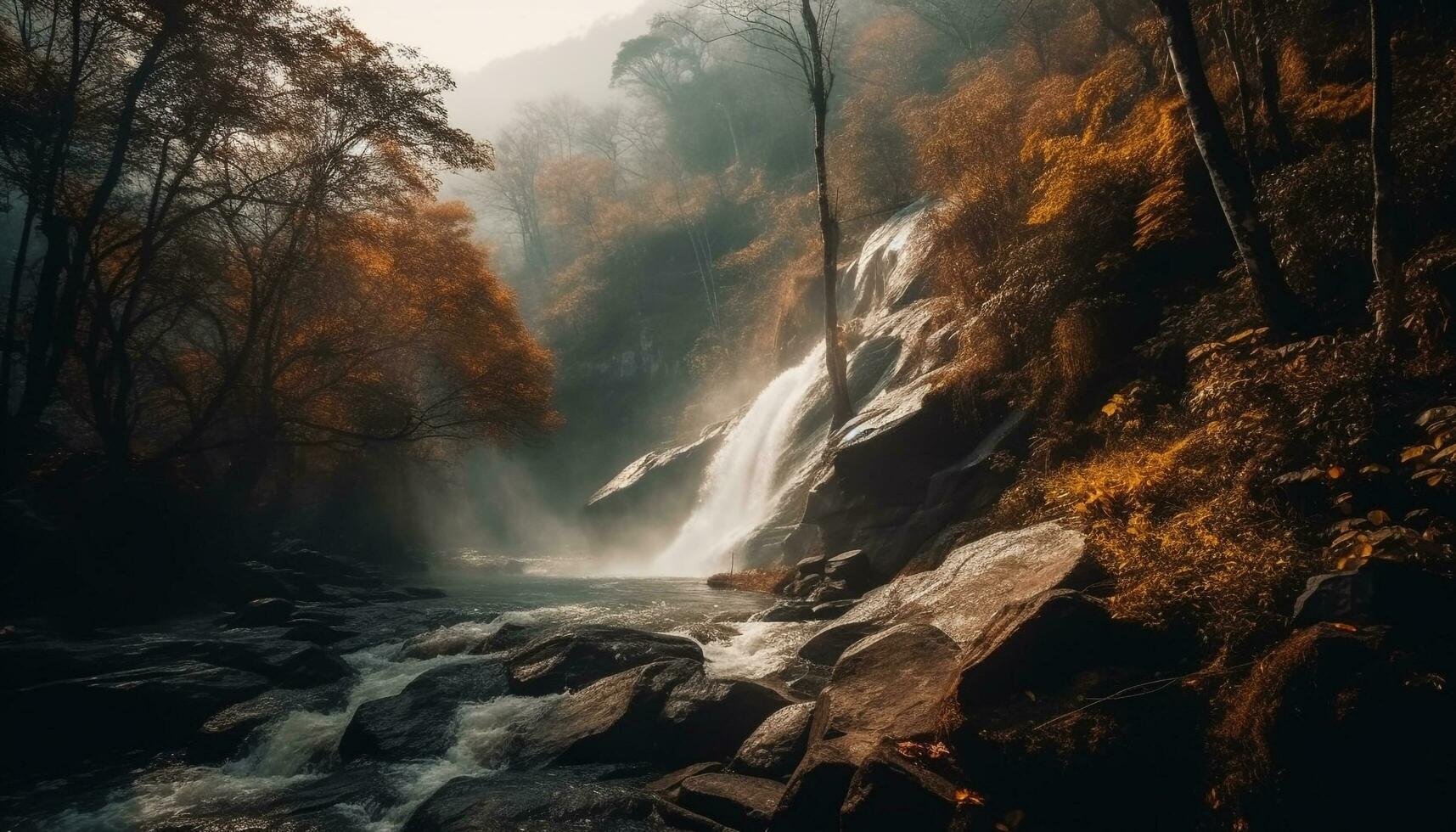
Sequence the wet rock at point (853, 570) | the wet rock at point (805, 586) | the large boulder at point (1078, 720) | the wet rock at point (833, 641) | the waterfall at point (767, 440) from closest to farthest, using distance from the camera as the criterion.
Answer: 1. the large boulder at point (1078, 720)
2. the wet rock at point (833, 641)
3. the wet rock at point (853, 570)
4. the wet rock at point (805, 586)
5. the waterfall at point (767, 440)

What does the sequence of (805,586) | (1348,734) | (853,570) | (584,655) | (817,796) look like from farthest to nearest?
1. (805,586)
2. (853,570)
3. (584,655)
4. (817,796)
5. (1348,734)

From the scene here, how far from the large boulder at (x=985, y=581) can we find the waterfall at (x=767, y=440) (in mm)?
10517

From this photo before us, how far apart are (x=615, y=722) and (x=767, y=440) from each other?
15549 millimetres

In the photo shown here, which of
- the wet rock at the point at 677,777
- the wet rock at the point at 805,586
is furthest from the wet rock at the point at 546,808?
the wet rock at the point at 805,586

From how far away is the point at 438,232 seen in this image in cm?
2775

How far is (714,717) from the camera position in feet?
22.7

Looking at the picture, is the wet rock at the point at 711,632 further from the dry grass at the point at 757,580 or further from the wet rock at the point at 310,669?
the wet rock at the point at 310,669

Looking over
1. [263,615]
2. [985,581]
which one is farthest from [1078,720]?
[263,615]

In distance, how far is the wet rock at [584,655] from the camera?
28.4ft

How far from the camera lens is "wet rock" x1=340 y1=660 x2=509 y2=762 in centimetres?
758

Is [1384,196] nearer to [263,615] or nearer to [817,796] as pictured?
[817,796]

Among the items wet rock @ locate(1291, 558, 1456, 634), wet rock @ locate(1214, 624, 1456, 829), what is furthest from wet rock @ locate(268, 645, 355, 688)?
wet rock @ locate(1291, 558, 1456, 634)

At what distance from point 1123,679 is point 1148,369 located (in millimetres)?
5566

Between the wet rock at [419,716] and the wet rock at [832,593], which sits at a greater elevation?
the wet rock at [419,716]
